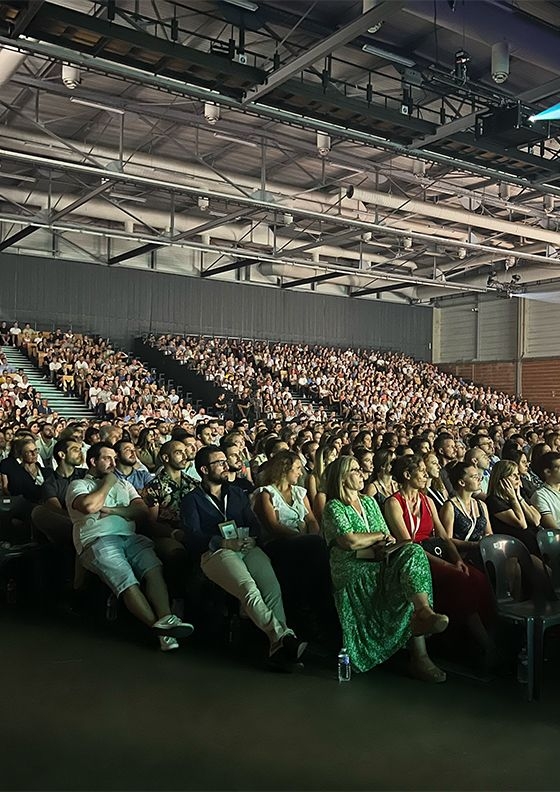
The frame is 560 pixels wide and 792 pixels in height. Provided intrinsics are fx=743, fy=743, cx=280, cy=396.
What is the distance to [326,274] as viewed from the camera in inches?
919

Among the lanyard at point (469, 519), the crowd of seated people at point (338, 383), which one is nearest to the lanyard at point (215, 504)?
the lanyard at point (469, 519)

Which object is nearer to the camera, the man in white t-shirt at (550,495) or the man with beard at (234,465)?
the man with beard at (234,465)

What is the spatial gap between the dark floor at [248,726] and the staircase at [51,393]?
11.9 m

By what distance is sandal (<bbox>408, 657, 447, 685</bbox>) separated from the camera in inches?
141

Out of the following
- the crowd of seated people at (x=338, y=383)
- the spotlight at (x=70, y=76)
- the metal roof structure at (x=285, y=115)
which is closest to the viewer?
the metal roof structure at (x=285, y=115)

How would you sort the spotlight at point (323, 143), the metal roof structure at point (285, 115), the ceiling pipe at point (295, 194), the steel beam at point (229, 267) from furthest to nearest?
1. the steel beam at point (229, 267)
2. the ceiling pipe at point (295, 194)
3. the spotlight at point (323, 143)
4. the metal roof structure at point (285, 115)

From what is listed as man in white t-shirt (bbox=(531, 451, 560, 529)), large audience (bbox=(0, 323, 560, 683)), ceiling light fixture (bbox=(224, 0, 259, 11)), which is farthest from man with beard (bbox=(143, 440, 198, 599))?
ceiling light fixture (bbox=(224, 0, 259, 11))

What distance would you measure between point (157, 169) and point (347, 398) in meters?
8.31

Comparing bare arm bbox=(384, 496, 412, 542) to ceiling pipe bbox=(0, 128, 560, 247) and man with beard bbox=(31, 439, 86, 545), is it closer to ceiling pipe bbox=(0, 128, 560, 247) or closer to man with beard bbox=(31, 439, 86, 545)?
man with beard bbox=(31, 439, 86, 545)

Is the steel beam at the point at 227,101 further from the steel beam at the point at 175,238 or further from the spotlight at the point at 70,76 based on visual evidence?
the steel beam at the point at 175,238

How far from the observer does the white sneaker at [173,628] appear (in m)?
4.00

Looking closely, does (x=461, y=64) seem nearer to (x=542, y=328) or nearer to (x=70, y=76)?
(x=70, y=76)

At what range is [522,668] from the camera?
11.7ft

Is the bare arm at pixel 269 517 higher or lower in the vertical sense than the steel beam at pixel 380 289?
lower
